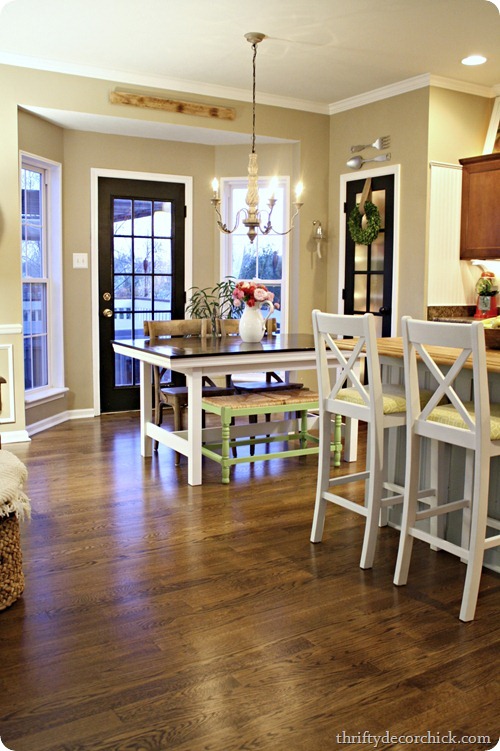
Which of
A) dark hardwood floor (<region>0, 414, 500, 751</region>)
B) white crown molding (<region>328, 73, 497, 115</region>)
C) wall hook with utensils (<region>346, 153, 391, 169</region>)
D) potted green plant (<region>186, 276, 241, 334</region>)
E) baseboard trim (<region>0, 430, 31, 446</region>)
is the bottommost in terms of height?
dark hardwood floor (<region>0, 414, 500, 751</region>)

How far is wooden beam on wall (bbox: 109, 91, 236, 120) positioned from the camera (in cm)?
559

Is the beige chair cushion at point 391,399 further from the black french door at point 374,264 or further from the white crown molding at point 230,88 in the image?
the white crown molding at point 230,88

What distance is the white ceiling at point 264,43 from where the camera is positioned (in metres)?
4.26

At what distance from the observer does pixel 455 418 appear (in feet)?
8.89

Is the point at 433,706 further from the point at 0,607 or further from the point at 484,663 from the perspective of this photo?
the point at 0,607

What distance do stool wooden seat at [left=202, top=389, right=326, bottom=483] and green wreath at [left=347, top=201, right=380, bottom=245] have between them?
1.89 meters

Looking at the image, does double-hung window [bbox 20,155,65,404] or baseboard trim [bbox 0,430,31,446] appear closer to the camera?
baseboard trim [bbox 0,430,31,446]

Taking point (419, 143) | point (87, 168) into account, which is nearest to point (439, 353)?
point (419, 143)

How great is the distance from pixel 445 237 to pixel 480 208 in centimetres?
35

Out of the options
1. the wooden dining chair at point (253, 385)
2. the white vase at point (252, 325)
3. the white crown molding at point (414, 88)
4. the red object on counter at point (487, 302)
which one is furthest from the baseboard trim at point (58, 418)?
the white crown molding at point (414, 88)

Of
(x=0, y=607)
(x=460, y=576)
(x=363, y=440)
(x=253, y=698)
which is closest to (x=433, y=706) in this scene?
(x=253, y=698)

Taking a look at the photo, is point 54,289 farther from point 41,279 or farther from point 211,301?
point 211,301

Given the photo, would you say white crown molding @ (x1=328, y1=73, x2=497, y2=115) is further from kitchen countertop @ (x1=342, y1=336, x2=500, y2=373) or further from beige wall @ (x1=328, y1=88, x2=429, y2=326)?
kitchen countertop @ (x1=342, y1=336, x2=500, y2=373)

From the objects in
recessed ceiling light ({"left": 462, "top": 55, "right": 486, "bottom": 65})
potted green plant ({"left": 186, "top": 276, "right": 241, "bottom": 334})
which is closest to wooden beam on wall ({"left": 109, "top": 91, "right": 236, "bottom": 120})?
potted green plant ({"left": 186, "top": 276, "right": 241, "bottom": 334})
